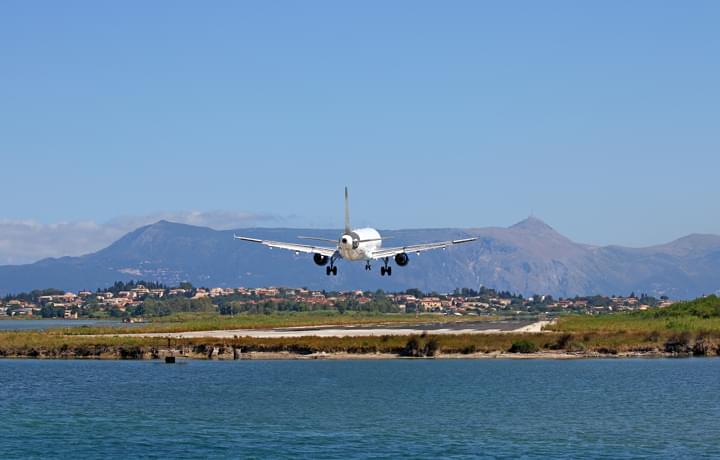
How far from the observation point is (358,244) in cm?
11738

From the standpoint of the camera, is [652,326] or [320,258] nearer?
[320,258]

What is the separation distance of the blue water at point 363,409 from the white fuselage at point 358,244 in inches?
498

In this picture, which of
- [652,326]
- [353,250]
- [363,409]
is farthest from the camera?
[652,326]

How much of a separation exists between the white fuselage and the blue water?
41.5ft

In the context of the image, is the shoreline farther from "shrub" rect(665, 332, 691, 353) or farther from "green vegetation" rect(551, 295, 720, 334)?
"green vegetation" rect(551, 295, 720, 334)

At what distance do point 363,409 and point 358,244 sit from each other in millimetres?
20659

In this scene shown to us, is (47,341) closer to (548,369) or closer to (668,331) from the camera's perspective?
(548,369)

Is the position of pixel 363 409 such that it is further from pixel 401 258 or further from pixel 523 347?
pixel 523 347

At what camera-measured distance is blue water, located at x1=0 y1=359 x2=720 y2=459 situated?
3196 inches

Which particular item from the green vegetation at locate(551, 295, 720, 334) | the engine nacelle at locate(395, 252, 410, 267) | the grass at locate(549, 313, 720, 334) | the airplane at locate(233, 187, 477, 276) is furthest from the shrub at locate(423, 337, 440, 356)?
the grass at locate(549, 313, 720, 334)

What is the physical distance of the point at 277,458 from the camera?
253 feet

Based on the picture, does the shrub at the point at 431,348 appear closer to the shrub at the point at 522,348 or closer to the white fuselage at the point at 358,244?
the shrub at the point at 522,348

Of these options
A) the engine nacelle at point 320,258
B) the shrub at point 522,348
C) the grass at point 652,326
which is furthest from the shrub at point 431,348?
the engine nacelle at point 320,258

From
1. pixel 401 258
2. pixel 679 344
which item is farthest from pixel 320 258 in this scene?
pixel 679 344
